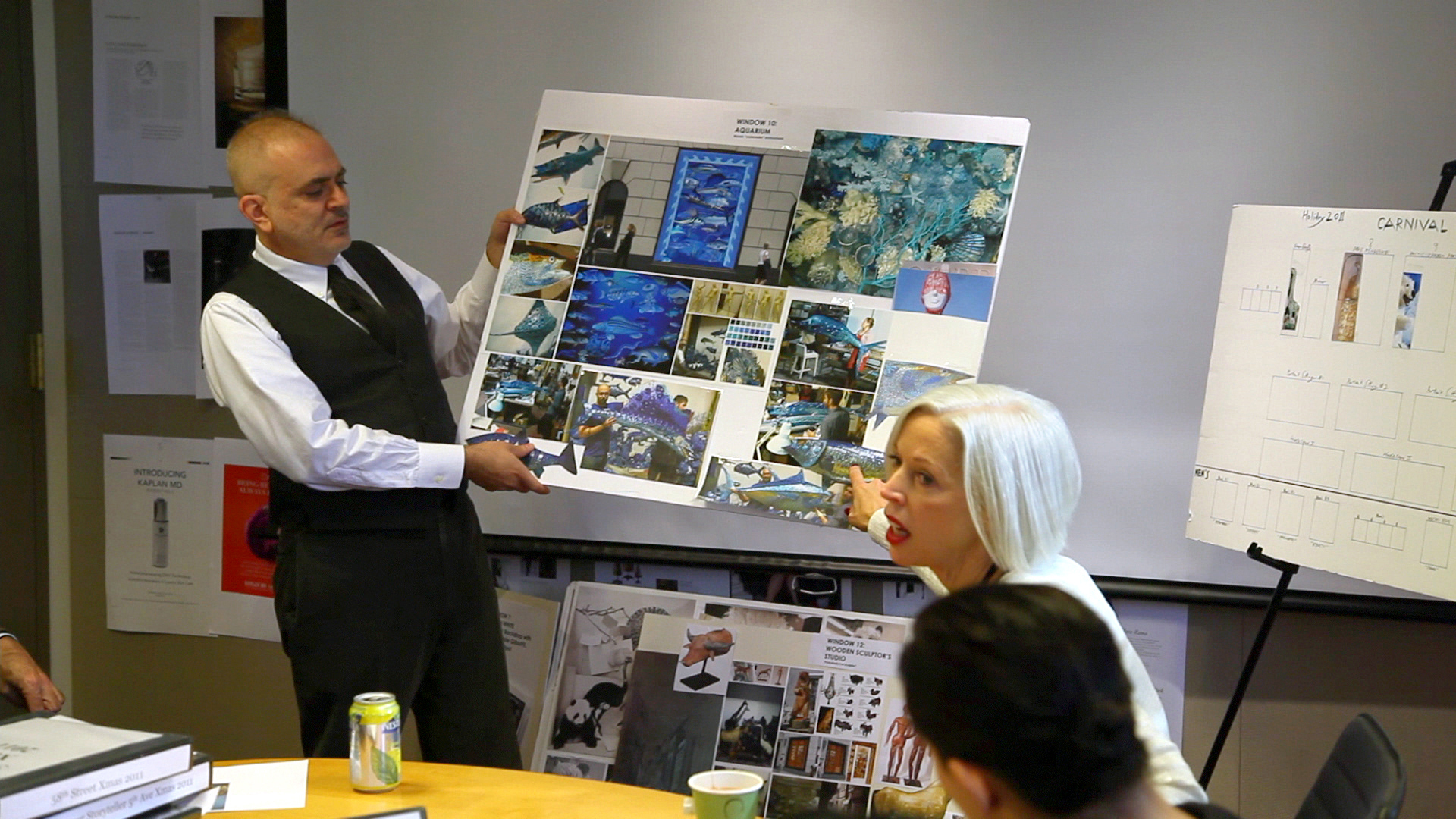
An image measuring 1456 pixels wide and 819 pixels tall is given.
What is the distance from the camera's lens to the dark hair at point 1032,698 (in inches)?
40.1

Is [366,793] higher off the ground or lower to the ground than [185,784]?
lower

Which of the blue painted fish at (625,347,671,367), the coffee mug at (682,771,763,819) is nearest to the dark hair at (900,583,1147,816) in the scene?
the coffee mug at (682,771,763,819)

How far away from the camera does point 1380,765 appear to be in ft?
5.08

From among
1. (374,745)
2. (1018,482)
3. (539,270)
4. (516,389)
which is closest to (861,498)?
(1018,482)

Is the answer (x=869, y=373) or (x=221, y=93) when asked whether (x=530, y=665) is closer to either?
(x=869, y=373)

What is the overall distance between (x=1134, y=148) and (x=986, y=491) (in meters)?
1.47

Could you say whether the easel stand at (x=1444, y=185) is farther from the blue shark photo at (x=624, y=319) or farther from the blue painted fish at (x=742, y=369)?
the blue shark photo at (x=624, y=319)

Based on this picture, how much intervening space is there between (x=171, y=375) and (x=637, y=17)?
5.59 feet

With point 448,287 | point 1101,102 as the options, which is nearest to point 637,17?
point 448,287

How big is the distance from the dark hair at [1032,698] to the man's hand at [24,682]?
164cm

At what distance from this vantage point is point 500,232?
2.83 m

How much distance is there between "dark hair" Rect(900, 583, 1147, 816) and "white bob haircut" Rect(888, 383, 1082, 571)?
721mm

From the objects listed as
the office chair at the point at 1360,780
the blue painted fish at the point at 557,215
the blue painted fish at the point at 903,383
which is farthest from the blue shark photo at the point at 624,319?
the office chair at the point at 1360,780

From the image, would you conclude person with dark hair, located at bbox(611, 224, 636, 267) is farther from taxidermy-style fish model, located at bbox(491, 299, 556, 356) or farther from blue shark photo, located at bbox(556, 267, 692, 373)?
taxidermy-style fish model, located at bbox(491, 299, 556, 356)
